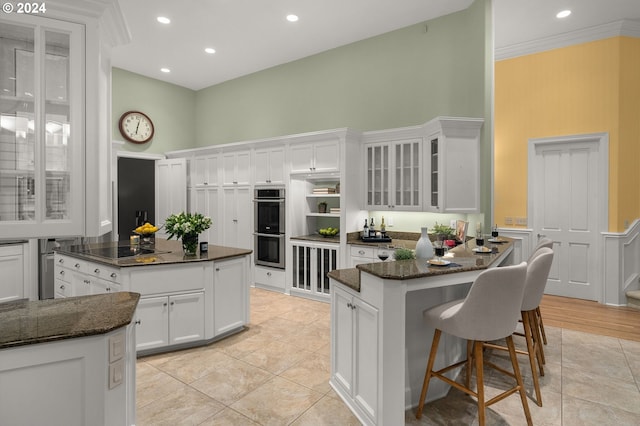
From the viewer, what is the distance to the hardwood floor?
4.01m

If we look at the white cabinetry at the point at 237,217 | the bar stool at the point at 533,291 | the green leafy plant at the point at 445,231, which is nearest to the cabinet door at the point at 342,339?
the bar stool at the point at 533,291

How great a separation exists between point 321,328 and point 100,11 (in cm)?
345

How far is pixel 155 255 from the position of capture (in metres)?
3.61

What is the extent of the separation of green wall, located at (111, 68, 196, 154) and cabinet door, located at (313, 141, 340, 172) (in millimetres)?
3726

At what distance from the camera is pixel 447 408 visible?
8.07 feet

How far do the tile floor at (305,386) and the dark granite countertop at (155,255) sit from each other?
0.87 meters

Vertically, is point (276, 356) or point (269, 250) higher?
point (269, 250)

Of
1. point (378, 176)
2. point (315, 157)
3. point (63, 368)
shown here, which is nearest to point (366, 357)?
point (63, 368)

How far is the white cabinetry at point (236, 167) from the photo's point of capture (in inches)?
236

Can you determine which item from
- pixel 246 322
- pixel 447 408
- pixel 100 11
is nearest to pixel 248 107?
pixel 246 322

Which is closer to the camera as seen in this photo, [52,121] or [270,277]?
[52,121]

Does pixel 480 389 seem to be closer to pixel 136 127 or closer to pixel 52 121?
Answer: pixel 52 121

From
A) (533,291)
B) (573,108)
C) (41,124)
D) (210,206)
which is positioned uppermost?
(573,108)

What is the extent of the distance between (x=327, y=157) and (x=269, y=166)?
1.08 m
